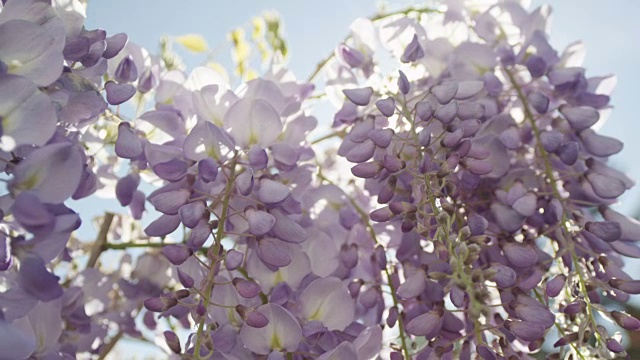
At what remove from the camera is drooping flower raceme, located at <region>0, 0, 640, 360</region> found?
1.46ft

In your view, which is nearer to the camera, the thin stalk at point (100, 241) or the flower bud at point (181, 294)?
the flower bud at point (181, 294)

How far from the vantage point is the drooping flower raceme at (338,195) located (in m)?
0.45

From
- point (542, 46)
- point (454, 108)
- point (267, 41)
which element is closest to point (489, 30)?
point (542, 46)

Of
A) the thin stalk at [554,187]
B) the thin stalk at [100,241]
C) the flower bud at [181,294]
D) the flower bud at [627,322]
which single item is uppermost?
the thin stalk at [554,187]

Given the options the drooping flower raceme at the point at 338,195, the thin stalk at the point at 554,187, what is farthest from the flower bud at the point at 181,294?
the thin stalk at the point at 554,187

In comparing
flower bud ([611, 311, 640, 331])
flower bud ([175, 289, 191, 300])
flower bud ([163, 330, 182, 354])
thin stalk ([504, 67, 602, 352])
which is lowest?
flower bud ([163, 330, 182, 354])

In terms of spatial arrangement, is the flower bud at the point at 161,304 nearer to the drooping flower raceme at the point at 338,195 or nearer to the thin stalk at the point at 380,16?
the drooping flower raceme at the point at 338,195

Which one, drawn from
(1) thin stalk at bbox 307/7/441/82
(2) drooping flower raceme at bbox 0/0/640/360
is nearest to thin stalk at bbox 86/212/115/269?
(2) drooping flower raceme at bbox 0/0/640/360

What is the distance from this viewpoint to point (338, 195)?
0.66 meters

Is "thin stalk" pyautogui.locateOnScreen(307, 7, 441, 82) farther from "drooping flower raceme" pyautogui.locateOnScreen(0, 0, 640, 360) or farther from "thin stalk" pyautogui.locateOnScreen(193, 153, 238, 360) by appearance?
"thin stalk" pyautogui.locateOnScreen(193, 153, 238, 360)

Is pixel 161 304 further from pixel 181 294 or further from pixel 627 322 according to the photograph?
pixel 627 322

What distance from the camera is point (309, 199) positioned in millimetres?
658

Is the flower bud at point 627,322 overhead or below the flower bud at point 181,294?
overhead

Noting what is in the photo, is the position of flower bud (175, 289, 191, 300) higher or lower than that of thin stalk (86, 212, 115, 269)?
higher
